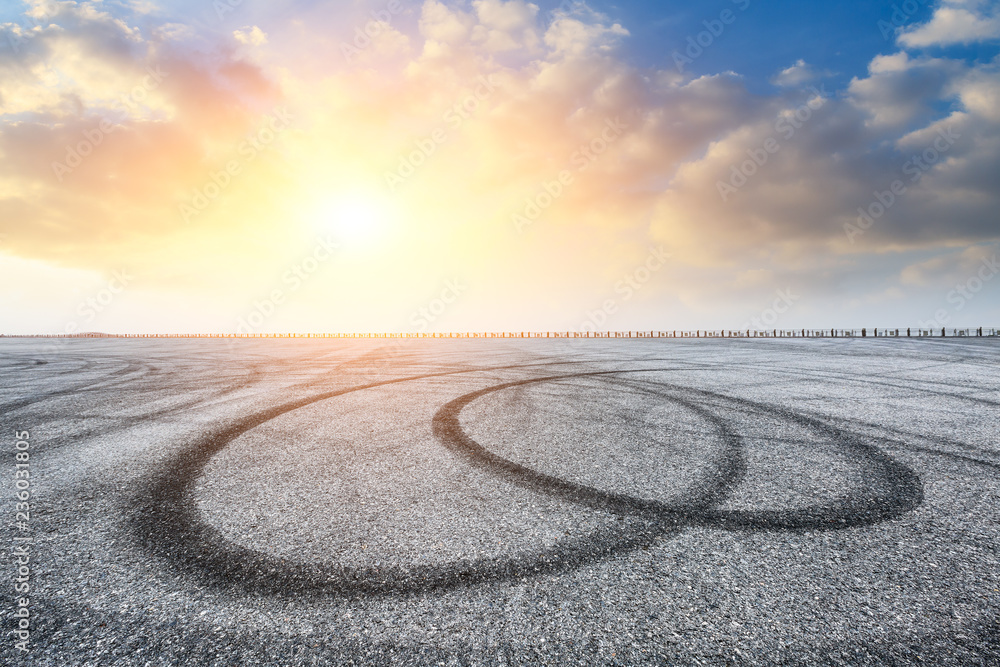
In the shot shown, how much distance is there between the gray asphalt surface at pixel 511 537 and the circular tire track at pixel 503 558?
1.0 inches

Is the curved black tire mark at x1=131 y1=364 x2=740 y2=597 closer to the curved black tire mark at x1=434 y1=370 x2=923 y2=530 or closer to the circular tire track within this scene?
the circular tire track

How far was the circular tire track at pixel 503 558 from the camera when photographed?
2709 mm

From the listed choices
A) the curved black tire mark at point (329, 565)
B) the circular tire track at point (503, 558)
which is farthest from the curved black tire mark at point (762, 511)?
the curved black tire mark at point (329, 565)

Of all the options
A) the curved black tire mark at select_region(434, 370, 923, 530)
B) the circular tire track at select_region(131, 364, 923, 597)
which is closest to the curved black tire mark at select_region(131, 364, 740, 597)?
the circular tire track at select_region(131, 364, 923, 597)

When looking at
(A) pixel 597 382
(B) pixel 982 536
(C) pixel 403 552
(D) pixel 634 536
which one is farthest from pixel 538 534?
(A) pixel 597 382

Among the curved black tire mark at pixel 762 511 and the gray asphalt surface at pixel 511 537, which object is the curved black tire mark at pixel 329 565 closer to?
the gray asphalt surface at pixel 511 537

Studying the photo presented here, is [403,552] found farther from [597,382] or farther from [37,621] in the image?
[597,382]

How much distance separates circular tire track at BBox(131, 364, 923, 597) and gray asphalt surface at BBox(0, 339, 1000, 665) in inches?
1.0

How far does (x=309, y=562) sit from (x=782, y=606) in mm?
2814

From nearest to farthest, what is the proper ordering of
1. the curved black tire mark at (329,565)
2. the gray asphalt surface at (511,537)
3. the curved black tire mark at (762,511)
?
the gray asphalt surface at (511,537), the curved black tire mark at (329,565), the curved black tire mark at (762,511)

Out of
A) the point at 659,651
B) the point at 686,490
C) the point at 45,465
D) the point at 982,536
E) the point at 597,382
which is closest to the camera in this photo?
the point at 659,651

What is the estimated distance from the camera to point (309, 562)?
2910 mm

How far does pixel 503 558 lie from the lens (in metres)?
2.92

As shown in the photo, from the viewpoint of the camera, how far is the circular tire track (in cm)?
271
